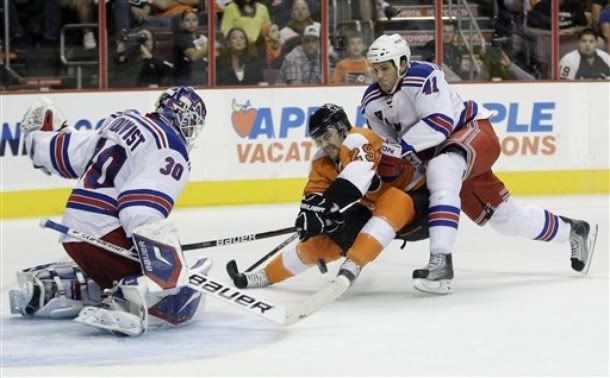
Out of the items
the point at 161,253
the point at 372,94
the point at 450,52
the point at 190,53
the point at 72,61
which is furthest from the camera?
the point at 450,52

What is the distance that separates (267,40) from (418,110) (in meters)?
3.51

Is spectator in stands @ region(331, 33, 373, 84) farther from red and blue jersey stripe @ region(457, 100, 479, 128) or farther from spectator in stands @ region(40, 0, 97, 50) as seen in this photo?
red and blue jersey stripe @ region(457, 100, 479, 128)

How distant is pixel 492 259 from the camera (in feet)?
21.0

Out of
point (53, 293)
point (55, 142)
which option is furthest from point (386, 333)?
point (55, 142)

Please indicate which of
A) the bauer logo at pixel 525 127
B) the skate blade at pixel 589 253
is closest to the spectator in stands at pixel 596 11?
the bauer logo at pixel 525 127

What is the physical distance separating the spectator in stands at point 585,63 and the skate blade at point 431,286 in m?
3.89

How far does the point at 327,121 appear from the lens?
17.3ft

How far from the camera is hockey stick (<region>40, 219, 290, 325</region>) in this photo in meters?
4.64

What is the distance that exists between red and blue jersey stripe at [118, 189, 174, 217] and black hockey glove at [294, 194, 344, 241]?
675 millimetres

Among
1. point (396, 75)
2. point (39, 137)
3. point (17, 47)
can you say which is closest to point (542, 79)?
point (17, 47)

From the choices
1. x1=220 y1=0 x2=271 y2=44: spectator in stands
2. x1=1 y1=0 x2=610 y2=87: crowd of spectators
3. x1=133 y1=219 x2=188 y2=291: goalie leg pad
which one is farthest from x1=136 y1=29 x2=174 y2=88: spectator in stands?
x1=133 y1=219 x2=188 y2=291: goalie leg pad

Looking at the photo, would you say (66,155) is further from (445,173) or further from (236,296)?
(445,173)

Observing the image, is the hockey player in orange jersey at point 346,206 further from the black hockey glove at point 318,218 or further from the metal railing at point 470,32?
the metal railing at point 470,32

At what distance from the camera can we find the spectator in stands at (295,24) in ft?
29.0
